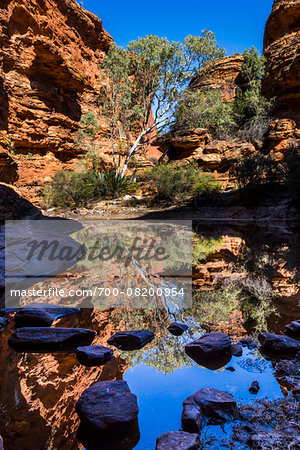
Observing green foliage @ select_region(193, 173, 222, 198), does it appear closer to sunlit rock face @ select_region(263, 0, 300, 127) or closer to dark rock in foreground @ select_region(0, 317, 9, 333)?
sunlit rock face @ select_region(263, 0, 300, 127)

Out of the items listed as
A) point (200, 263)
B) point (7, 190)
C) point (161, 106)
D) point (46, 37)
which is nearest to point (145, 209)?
point (161, 106)

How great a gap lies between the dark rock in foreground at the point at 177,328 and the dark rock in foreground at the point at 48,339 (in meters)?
0.49

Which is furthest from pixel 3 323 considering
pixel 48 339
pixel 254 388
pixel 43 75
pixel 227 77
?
pixel 227 77

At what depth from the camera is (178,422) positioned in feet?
3.08

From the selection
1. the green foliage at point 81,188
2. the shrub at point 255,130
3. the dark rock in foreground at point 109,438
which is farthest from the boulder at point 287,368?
the shrub at point 255,130

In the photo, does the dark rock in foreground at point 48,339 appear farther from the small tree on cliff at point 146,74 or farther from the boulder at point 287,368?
the small tree on cliff at point 146,74

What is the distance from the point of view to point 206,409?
3.18ft

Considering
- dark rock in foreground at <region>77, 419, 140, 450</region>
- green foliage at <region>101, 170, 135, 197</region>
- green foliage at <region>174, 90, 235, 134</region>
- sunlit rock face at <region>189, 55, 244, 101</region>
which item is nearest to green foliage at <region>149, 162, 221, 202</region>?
green foliage at <region>101, 170, 135, 197</region>

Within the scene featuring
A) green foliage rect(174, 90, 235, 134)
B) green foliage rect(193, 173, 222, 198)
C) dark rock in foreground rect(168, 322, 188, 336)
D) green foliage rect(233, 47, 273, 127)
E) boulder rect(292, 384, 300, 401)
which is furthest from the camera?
green foliage rect(233, 47, 273, 127)

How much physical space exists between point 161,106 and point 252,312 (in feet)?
55.9

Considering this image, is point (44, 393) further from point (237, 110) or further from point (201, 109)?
point (237, 110)

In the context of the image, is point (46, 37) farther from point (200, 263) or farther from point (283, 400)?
point (283, 400)

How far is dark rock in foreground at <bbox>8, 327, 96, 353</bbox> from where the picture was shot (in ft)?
5.10

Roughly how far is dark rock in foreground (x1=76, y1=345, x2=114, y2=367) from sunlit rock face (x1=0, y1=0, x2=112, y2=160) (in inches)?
687
